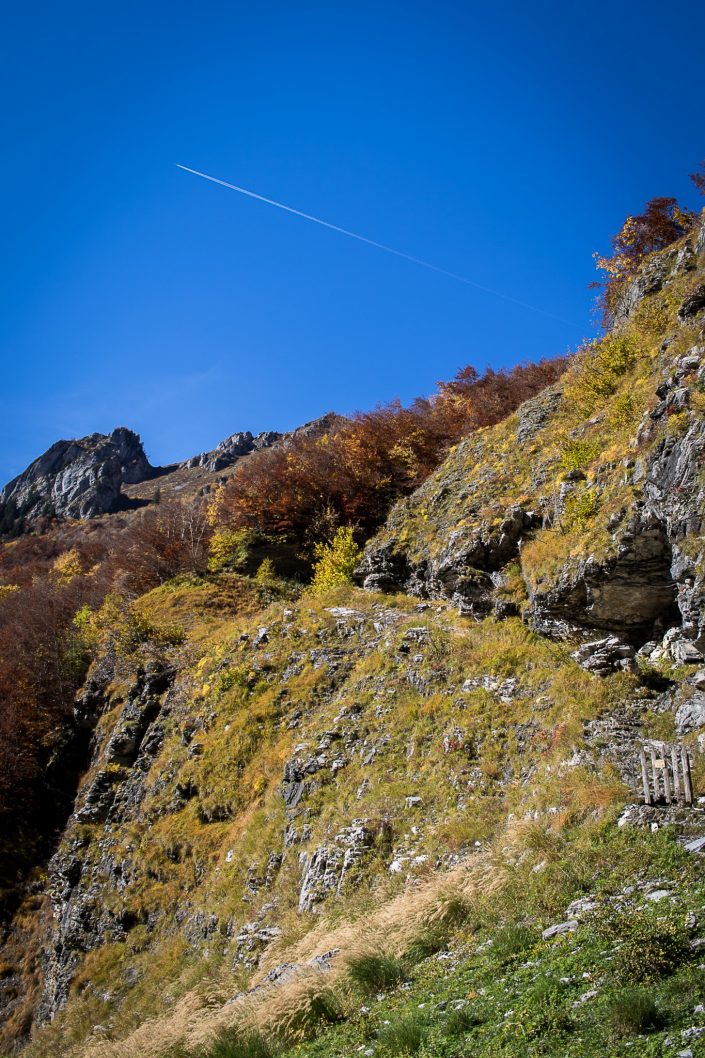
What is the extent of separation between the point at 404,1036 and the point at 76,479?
108m

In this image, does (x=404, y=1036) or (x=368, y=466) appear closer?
(x=404, y=1036)

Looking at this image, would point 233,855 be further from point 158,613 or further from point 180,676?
point 158,613

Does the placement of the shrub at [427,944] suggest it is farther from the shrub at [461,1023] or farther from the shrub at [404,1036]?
the shrub at [461,1023]

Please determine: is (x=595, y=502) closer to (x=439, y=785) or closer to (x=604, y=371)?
(x=604, y=371)

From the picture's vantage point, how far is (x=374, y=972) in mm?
7938

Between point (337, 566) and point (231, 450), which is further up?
point (231, 450)

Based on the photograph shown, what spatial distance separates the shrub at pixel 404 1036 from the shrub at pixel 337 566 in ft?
66.8

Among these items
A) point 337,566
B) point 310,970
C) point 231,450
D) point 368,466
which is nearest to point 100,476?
point 231,450

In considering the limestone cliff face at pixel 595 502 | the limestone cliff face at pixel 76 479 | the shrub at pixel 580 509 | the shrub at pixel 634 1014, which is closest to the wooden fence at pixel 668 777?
the limestone cliff face at pixel 595 502

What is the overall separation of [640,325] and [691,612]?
1299cm

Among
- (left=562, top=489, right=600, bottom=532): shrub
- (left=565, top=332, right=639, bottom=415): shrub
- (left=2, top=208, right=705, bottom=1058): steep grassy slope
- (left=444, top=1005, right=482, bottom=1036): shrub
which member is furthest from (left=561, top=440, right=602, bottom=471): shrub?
(left=444, top=1005, right=482, bottom=1036): shrub

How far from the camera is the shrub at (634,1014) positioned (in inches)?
188

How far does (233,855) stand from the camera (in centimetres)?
1590

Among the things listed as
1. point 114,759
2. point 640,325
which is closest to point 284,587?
point 114,759
